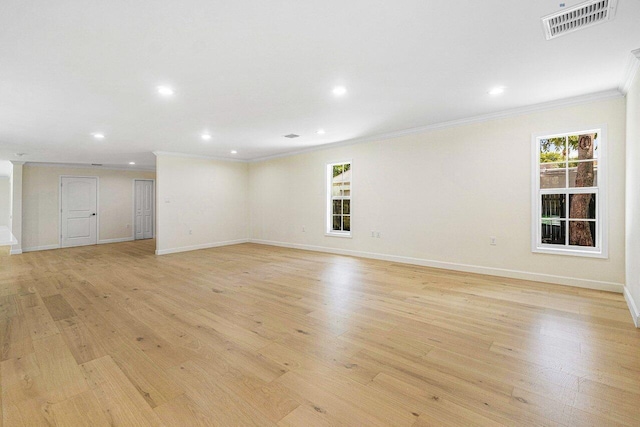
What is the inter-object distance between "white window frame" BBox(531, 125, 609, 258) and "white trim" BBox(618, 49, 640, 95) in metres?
0.47

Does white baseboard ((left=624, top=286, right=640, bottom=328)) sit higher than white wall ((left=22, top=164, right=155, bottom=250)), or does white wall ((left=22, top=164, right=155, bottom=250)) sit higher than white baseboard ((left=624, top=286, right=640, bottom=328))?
white wall ((left=22, top=164, right=155, bottom=250))

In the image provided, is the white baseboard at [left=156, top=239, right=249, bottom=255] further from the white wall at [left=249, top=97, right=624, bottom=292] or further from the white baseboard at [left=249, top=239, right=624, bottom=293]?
the white baseboard at [left=249, top=239, right=624, bottom=293]

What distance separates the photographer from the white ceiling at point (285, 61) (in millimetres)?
2031

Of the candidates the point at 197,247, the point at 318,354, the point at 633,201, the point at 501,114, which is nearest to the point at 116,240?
the point at 197,247

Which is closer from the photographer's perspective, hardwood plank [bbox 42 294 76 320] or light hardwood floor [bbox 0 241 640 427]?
light hardwood floor [bbox 0 241 640 427]

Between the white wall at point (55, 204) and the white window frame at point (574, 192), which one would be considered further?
the white wall at point (55, 204)

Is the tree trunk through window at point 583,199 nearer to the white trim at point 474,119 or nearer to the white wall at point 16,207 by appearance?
the white trim at point 474,119

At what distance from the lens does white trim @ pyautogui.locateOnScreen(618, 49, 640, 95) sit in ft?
8.84

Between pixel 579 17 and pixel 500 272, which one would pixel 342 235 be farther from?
pixel 579 17

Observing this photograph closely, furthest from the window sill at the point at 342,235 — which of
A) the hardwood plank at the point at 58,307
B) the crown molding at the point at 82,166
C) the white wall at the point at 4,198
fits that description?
the white wall at the point at 4,198

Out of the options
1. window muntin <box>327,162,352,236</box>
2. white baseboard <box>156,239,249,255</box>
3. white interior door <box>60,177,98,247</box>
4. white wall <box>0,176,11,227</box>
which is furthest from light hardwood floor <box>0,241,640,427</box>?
white wall <box>0,176,11,227</box>

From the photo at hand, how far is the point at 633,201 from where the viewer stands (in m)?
3.05

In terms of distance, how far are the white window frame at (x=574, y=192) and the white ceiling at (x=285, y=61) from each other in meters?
0.55

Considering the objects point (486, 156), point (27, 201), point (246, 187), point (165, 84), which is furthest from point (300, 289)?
point (27, 201)
